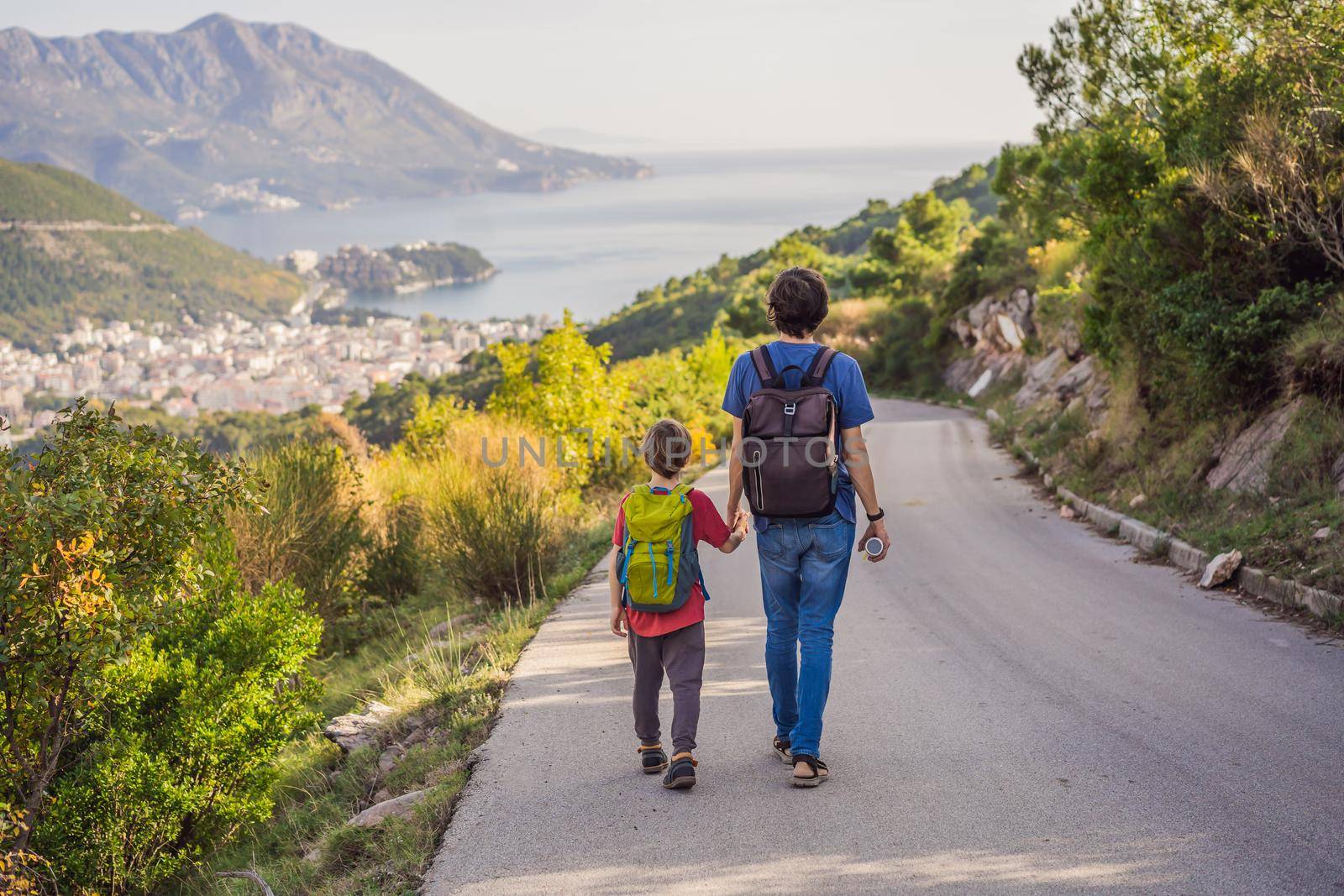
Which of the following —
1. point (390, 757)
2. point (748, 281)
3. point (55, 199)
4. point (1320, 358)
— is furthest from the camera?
point (55, 199)

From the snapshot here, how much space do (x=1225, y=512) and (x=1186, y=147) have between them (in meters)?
4.46

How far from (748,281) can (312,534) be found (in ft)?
259

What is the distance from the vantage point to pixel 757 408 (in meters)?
4.22

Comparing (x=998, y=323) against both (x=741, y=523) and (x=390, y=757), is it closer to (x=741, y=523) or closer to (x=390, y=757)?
(x=390, y=757)

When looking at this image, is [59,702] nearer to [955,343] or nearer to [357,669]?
[357,669]

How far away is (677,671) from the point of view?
451cm

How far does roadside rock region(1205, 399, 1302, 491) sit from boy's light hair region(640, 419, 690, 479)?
6750 mm

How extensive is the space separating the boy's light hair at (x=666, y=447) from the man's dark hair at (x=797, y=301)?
59cm

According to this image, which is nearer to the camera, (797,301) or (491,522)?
(797,301)

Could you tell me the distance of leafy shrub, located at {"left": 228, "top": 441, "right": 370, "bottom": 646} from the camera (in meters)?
9.71

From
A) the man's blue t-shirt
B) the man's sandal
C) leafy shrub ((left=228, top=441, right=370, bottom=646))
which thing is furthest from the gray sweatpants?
leafy shrub ((left=228, top=441, right=370, bottom=646))

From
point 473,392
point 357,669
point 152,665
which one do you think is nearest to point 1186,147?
point 357,669

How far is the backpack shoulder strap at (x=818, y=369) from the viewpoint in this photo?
4.21m

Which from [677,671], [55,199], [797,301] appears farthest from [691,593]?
[55,199]
